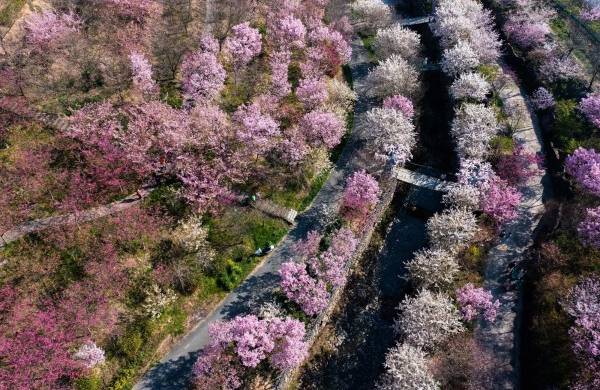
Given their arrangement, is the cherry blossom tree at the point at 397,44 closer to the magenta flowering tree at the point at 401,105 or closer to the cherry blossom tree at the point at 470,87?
the cherry blossom tree at the point at 470,87

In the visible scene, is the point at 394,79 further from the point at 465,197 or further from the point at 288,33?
the point at 465,197

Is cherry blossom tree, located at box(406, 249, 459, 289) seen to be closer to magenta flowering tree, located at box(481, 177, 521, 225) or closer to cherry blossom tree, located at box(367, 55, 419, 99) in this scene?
magenta flowering tree, located at box(481, 177, 521, 225)

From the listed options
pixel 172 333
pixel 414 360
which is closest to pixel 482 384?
pixel 414 360

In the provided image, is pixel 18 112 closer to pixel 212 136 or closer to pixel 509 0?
pixel 212 136

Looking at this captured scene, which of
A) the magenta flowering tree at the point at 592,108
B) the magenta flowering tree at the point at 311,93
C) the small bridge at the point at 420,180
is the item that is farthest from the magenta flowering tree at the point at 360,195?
the magenta flowering tree at the point at 592,108

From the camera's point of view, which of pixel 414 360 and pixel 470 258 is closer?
pixel 414 360

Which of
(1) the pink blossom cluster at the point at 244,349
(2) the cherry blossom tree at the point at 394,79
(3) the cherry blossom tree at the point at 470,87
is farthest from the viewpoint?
(2) the cherry blossom tree at the point at 394,79
